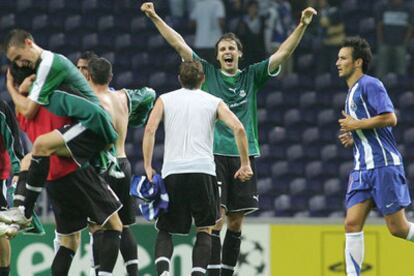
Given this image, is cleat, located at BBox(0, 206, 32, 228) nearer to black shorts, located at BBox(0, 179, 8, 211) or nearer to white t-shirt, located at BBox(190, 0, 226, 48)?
black shorts, located at BBox(0, 179, 8, 211)

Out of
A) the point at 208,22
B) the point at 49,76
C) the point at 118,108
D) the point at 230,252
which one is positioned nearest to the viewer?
the point at 49,76

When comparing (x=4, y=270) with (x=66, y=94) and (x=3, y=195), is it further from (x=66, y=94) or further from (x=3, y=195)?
(x=66, y=94)

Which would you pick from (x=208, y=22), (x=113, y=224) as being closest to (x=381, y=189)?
(x=113, y=224)

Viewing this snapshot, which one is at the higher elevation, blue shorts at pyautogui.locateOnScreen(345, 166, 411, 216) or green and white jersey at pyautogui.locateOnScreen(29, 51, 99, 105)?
green and white jersey at pyautogui.locateOnScreen(29, 51, 99, 105)

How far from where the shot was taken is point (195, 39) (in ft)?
59.5

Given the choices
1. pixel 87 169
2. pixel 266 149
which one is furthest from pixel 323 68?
pixel 87 169

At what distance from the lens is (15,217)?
8.52m

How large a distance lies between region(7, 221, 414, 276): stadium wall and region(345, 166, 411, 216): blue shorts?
3164mm

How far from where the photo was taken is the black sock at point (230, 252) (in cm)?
1018

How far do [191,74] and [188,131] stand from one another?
0.43 meters

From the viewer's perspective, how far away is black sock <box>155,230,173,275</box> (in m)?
9.20

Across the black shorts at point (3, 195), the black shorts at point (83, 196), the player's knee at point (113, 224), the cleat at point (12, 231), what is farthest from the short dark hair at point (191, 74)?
the black shorts at point (3, 195)

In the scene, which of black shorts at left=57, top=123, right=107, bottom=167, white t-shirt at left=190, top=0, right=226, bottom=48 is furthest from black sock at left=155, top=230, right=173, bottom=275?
white t-shirt at left=190, top=0, right=226, bottom=48

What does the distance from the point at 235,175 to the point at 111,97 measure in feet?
3.94
